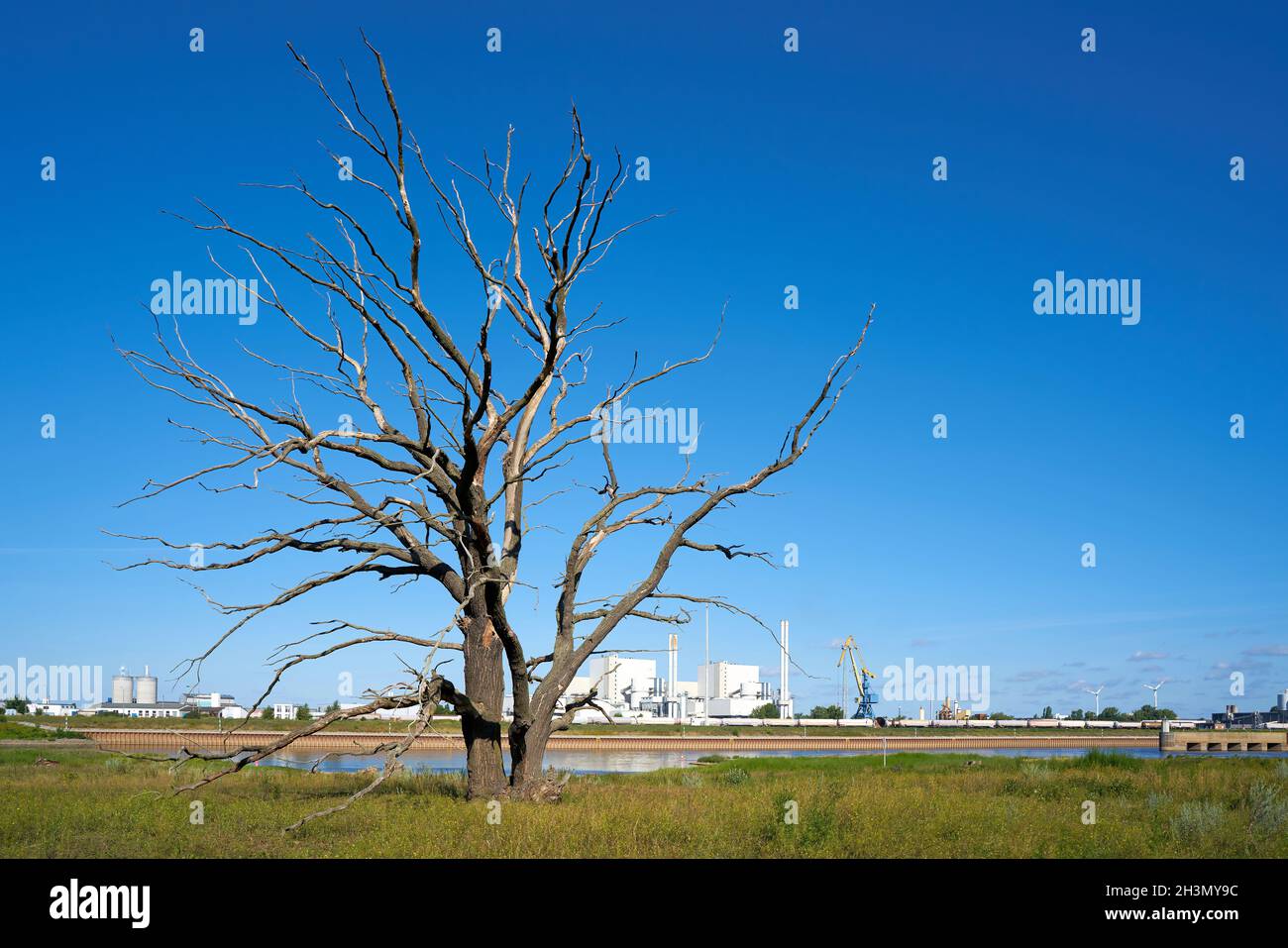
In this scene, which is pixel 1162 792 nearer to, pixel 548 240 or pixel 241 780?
pixel 548 240

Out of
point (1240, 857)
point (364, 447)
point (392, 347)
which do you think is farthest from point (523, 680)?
point (1240, 857)

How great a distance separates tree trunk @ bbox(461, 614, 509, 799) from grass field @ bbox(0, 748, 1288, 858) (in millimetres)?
576

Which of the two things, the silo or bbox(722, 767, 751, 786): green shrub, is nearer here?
bbox(722, 767, 751, 786): green shrub

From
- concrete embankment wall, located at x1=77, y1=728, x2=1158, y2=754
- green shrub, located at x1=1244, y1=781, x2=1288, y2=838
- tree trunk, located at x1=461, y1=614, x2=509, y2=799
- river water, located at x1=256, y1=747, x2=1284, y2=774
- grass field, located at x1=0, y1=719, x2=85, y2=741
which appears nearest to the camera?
green shrub, located at x1=1244, y1=781, x2=1288, y2=838

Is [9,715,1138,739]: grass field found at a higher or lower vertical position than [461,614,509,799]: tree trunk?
lower

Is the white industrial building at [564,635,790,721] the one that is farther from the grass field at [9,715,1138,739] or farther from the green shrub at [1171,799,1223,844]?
the green shrub at [1171,799,1223,844]

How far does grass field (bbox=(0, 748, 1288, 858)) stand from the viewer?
1179 centimetres

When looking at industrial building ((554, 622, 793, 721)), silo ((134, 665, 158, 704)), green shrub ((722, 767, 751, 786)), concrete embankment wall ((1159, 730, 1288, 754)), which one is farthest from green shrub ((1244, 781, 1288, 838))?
silo ((134, 665, 158, 704))

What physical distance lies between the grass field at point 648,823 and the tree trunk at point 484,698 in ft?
1.89

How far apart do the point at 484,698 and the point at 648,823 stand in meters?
4.13

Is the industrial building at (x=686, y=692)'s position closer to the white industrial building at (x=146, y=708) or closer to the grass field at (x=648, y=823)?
the white industrial building at (x=146, y=708)

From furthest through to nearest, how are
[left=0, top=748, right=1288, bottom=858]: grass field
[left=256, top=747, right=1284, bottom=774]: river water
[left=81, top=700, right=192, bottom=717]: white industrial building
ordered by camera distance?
[left=81, top=700, right=192, bottom=717]: white industrial building, [left=256, top=747, right=1284, bottom=774]: river water, [left=0, top=748, right=1288, bottom=858]: grass field

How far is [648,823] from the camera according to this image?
13102mm
